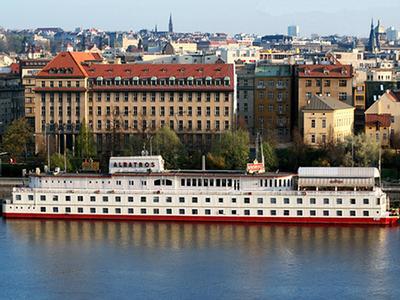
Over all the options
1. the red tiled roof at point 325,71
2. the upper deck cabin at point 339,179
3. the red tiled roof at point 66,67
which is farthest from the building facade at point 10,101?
the upper deck cabin at point 339,179

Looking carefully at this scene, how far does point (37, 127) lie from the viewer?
8056 centimetres

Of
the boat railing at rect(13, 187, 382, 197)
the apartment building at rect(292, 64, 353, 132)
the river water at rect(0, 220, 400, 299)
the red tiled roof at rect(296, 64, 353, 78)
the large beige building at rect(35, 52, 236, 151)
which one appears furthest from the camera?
the red tiled roof at rect(296, 64, 353, 78)

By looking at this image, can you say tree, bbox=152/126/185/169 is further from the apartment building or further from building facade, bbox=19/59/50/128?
building facade, bbox=19/59/50/128

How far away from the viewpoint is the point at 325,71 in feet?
265

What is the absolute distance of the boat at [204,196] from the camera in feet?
191

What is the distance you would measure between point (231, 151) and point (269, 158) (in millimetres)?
2115

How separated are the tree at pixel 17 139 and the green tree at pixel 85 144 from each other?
3140mm

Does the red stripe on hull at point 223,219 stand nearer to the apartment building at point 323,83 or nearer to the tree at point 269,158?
the tree at point 269,158

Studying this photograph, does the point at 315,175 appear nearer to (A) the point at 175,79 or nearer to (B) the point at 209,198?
(B) the point at 209,198

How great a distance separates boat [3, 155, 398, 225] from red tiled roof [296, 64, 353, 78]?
2049cm

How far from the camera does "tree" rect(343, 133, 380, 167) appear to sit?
68875 mm

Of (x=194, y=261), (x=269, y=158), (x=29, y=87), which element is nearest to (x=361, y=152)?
(x=269, y=158)

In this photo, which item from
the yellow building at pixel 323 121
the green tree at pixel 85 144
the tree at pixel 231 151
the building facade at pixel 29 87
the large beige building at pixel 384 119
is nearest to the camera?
the tree at pixel 231 151

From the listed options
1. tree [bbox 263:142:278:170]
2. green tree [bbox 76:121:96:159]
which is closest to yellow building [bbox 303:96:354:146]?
tree [bbox 263:142:278:170]
